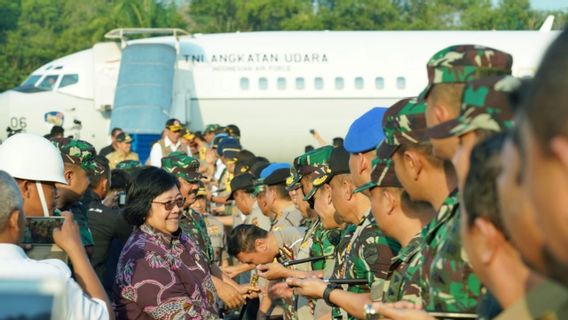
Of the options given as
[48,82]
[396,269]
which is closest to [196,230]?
[396,269]

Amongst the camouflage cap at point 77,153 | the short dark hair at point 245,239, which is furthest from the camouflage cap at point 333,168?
the camouflage cap at point 77,153

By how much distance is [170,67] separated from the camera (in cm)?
2730

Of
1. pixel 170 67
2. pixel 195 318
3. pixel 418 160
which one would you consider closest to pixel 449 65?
pixel 418 160

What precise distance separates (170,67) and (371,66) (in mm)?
5057

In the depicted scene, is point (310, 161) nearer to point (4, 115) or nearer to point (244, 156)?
point (244, 156)

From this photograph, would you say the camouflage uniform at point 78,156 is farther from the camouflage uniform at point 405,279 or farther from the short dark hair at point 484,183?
the short dark hair at point 484,183

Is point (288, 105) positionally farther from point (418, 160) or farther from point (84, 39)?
point (84, 39)

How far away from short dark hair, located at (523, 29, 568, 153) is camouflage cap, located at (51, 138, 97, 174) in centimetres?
549

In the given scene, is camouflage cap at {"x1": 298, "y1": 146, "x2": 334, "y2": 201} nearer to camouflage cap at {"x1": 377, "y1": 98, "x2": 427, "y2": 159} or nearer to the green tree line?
camouflage cap at {"x1": 377, "y1": 98, "x2": 427, "y2": 159}

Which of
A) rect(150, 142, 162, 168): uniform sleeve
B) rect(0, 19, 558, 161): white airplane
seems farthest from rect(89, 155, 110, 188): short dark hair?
rect(0, 19, 558, 161): white airplane

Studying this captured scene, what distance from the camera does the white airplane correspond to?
91.6 feet

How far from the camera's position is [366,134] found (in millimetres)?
5660

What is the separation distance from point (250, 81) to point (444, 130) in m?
24.7

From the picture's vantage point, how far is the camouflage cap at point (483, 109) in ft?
12.0
